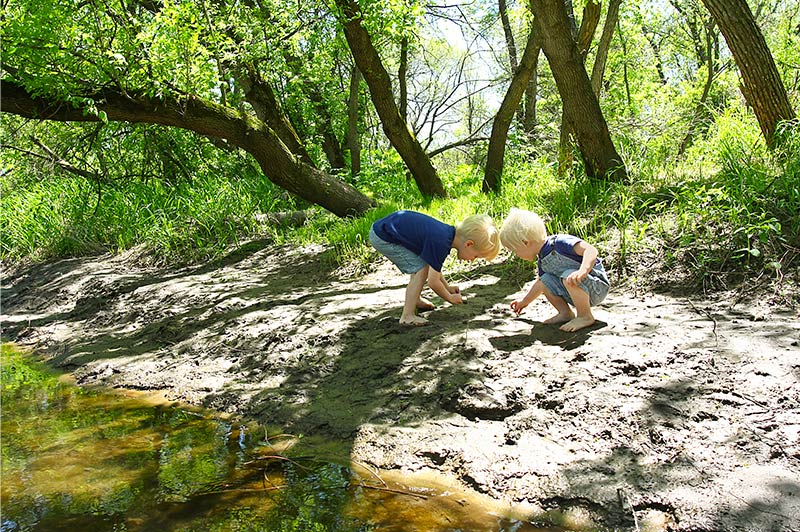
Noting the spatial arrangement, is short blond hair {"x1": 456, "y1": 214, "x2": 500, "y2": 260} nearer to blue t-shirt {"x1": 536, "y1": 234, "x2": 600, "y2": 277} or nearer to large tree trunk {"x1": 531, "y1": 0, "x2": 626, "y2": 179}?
blue t-shirt {"x1": 536, "y1": 234, "x2": 600, "y2": 277}

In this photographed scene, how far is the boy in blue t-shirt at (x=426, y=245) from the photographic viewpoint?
476 cm

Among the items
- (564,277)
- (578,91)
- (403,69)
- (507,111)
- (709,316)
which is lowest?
(709,316)

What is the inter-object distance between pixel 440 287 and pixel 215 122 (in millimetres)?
4232

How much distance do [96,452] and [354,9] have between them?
634cm

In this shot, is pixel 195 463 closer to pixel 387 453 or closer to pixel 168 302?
pixel 387 453

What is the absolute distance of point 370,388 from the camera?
401 cm

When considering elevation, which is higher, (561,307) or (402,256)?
(402,256)

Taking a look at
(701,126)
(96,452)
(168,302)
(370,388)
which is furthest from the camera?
(701,126)

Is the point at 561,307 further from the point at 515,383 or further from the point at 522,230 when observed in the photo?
the point at 515,383

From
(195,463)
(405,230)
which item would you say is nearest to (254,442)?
(195,463)

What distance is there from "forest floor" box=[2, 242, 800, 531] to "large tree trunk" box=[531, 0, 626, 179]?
1727 mm

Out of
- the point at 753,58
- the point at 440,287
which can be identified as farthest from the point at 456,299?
the point at 753,58

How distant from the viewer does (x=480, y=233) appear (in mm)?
4715

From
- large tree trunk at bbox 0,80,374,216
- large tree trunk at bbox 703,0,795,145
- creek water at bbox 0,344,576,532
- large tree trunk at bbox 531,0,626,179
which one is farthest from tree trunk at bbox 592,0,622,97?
creek water at bbox 0,344,576,532
